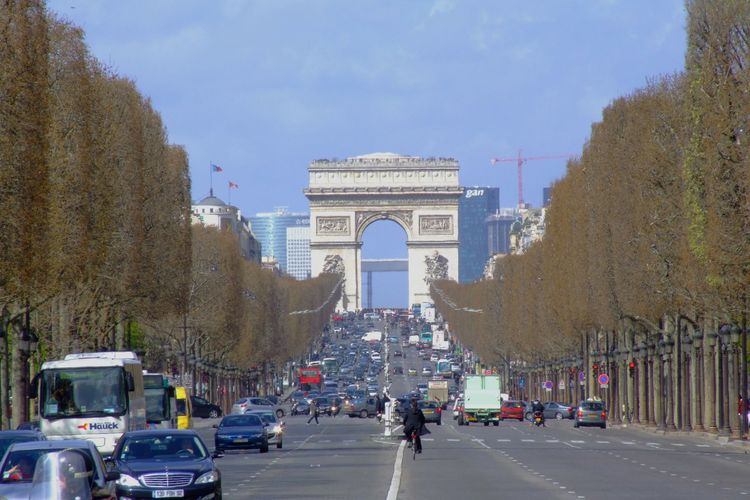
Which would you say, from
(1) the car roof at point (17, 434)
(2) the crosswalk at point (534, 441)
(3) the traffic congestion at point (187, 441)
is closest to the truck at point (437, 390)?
(3) the traffic congestion at point (187, 441)

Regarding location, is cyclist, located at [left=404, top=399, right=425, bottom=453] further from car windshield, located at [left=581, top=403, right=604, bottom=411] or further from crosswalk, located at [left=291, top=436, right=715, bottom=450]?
car windshield, located at [left=581, top=403, right=604, bottom=411]

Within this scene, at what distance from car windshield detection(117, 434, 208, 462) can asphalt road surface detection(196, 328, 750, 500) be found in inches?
132

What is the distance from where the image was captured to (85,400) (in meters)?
44.1

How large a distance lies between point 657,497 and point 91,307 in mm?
39455

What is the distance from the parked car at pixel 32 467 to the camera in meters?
21.8

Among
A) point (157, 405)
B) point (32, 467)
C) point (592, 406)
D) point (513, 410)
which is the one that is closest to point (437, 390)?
point (513, 410)

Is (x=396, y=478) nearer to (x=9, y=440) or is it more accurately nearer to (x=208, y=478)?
(x=208, y=478)

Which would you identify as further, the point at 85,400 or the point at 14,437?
the point at 85,400

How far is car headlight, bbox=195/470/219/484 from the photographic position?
1113 inches

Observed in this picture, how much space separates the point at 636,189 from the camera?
71.9 m

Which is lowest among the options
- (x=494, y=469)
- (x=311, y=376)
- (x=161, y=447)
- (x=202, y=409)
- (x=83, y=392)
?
(x=494, y=469)

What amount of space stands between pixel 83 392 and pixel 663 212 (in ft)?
93.8

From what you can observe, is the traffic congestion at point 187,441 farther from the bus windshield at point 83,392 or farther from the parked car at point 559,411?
the parked car at point 559,411

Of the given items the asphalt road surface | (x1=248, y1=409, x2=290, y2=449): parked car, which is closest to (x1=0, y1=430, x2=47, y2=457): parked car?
the asphalt road surface
